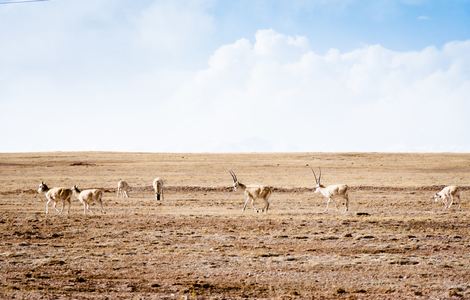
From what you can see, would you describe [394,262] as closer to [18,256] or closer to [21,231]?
[18,256]

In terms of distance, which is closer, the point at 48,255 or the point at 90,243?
the point at 48,255

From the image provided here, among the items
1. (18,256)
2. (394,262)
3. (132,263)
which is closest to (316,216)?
(394,262)

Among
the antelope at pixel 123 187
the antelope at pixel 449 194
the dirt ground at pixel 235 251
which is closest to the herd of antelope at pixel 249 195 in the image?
the antelope at pixel 449 194

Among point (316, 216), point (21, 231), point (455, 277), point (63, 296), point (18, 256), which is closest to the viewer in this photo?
point (63, 296)

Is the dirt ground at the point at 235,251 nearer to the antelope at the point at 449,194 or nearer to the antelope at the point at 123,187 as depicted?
the antelope at the point at 449,194

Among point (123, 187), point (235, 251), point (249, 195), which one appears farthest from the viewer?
point (123, 187)

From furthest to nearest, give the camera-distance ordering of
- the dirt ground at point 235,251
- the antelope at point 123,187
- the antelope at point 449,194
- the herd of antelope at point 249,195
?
the antelope at point 123,187
the antelope at point 449,194
the herd of antelope at point 249,195
the dirt ground at point 235,251

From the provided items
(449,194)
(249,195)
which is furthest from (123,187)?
(449,194)

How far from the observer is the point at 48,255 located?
610 inches

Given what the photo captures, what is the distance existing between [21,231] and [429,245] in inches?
557

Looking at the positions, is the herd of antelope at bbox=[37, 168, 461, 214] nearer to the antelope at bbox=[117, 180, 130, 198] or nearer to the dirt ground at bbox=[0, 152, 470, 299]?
the dirt ground at bbox=[0, 152, 470, 299]

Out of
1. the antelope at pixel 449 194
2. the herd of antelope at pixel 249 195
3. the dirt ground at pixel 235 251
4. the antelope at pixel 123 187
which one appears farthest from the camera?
the antelope at pixel 123 187

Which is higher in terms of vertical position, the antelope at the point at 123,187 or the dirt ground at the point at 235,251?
the antelope at the point at 123,187

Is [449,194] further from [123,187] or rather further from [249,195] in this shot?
[123,187]
